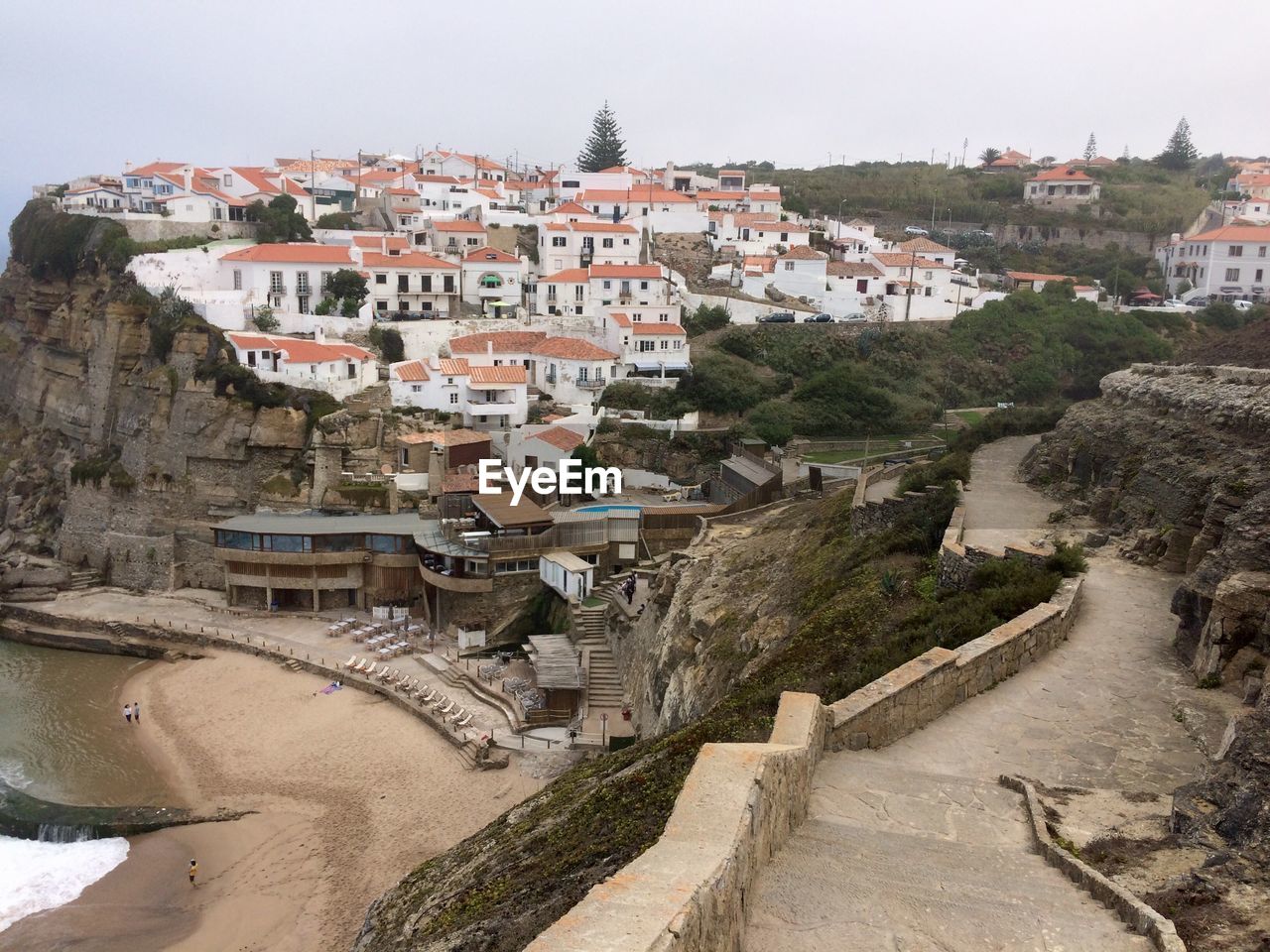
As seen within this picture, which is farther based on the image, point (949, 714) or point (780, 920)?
point (949, 714)

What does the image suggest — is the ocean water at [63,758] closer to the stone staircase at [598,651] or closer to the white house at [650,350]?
the stone staircase at [598,651]

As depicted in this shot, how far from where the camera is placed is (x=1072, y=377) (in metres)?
42.6

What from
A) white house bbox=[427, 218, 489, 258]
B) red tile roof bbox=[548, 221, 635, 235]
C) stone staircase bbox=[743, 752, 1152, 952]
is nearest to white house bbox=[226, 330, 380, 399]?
white house bbox=[427, 218, 489, 258]

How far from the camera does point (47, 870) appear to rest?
17.7 metres

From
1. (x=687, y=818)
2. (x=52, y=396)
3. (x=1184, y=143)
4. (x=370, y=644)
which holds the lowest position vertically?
(x=370, y=644)

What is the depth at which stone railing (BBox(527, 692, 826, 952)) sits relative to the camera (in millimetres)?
4242

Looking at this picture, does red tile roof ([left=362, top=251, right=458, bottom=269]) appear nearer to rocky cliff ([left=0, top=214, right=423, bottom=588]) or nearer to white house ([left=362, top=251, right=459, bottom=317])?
white house ([left=362, top=251, right=459, bottom=317])

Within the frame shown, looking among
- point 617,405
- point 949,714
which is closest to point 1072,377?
point 617,405

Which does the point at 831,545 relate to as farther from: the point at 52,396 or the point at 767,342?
the point at 52,396

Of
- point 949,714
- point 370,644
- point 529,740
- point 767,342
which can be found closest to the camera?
point 949,714

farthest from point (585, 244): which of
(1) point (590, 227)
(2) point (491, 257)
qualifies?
(2) point (491, 257)

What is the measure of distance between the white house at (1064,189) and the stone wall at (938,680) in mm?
59624

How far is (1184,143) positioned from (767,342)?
199ft

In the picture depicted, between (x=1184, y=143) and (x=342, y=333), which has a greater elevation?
(x=1184, y=143)
